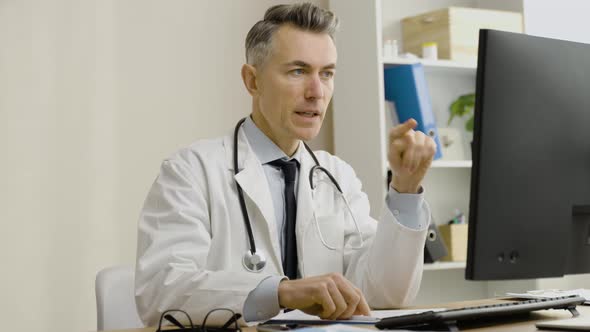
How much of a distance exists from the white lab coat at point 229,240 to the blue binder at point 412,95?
1122 mm

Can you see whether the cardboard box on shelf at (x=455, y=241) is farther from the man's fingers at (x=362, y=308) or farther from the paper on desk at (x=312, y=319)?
the man's fingers at (x=362, y=308)

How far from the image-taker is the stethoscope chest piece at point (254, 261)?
1.72 meters

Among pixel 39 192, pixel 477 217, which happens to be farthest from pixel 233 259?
pixel 39 192

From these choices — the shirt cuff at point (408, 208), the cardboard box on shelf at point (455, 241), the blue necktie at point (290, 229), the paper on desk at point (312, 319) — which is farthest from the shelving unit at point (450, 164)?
the paper on desk at point (312, 319)

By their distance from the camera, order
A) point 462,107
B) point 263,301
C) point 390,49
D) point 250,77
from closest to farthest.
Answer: point 263,301 → point 250,77 → point 390,49 → point 462,107

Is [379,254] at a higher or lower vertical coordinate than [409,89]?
lower

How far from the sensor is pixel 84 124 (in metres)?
2.94

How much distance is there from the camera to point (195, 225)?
1676 mm

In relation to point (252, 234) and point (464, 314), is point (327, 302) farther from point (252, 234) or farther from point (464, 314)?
point (252, 234)

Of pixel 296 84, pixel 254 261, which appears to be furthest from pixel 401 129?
pixel 296 84

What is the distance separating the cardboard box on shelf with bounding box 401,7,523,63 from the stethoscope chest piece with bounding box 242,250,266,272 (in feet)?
6.12

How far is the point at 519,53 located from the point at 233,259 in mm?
919

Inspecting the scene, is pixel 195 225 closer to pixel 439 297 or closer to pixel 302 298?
pixel 302 298

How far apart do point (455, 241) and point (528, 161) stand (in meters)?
2.27
